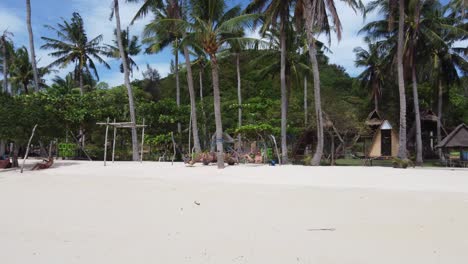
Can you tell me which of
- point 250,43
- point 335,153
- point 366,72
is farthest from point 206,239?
point 366,72

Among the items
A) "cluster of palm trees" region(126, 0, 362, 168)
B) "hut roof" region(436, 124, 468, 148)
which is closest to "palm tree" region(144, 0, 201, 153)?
"cluster of palm trees" region(126, 0, 362, 168)

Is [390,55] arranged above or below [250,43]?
above

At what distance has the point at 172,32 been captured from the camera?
72.2ft

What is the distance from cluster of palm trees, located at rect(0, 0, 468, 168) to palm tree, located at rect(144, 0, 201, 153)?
6 centimetres

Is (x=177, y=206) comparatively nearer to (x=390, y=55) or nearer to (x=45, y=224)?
(x=45, y=224)

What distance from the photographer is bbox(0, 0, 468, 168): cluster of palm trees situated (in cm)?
1722

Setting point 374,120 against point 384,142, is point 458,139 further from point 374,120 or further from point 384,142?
point 374,120

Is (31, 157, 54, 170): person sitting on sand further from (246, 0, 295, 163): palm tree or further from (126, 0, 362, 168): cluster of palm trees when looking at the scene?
(246, 0, 295, 163): palm tree

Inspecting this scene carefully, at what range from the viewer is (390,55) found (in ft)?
88.9

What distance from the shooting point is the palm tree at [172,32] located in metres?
17.0

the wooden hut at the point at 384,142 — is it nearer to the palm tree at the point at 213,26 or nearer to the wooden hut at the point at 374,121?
the wooden hut at the point at 374,121

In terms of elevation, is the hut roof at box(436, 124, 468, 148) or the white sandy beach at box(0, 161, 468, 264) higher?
the hut roof at box(436, 124, 468, 148)

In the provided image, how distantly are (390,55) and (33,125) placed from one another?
23.0 metres

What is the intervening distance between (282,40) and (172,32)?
629 cm
